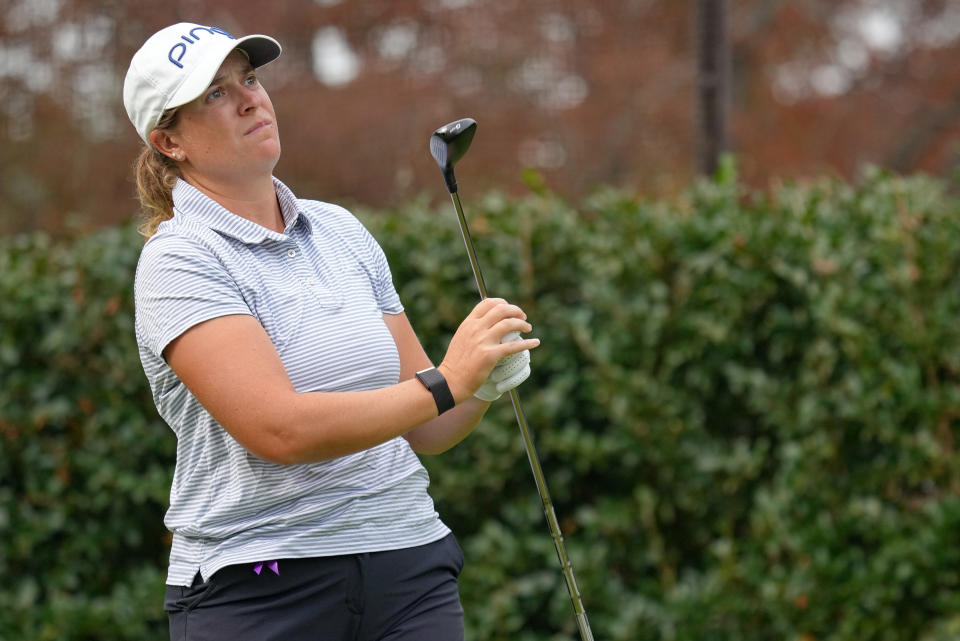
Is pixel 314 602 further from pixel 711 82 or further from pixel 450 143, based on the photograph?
pixel 711 82

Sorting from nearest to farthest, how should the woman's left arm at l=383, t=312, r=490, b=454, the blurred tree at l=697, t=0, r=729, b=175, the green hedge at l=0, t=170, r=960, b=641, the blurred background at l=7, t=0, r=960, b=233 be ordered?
1. the woman's left arm at l=383, t=312, r=490, b=454
2. the green hedge at l=0, t=170, r=960, b=641
3. the blurred tree at l=697, t=0, r=729, b=175
4. the blurred background at l=7, t=0, r=960, b=233

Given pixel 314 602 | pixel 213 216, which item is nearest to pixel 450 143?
pixel 213 216

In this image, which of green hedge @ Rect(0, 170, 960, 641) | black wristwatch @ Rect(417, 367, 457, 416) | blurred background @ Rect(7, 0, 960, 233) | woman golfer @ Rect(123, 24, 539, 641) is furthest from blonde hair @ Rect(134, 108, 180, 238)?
blurred background @ Rect(7, 0, 960, 233)

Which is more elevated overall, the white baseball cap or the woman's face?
the white baseball cap

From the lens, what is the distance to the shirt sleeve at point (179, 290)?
1.85m

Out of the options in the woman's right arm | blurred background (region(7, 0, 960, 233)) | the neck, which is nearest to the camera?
the woman's right arm

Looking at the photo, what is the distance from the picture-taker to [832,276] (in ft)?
11.9

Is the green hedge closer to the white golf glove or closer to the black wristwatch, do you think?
the white golf glove

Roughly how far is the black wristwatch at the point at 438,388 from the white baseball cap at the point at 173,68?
1.98 feet

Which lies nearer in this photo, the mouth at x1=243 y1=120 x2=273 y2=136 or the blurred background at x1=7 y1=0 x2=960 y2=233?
the mouth at x1=243 y1=120 x2=273 y2=136

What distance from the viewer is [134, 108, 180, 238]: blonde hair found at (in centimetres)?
212

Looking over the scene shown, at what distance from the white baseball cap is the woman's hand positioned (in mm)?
597

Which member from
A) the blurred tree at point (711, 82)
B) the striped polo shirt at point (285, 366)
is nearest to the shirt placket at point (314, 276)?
the striped polo shirt at point (285, 366)

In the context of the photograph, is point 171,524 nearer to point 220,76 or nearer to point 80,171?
point 220,76
